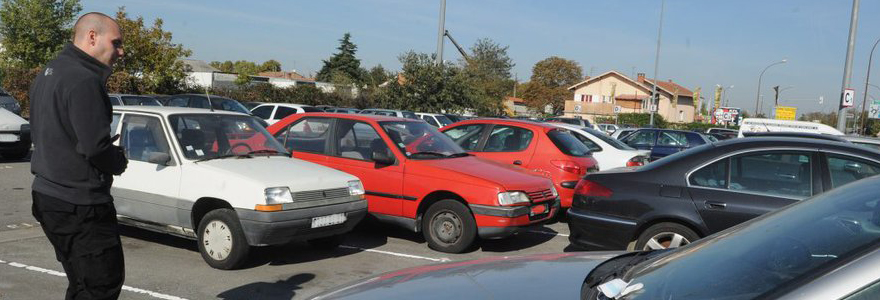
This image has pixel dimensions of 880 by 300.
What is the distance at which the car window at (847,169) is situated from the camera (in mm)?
5324

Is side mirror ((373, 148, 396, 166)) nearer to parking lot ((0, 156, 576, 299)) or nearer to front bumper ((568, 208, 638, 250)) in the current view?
parking lot ((0, 156, 576, 299))

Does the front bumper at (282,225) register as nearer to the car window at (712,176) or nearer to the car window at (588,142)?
the car window at (712,176)

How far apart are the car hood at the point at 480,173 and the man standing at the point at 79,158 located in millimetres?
4303

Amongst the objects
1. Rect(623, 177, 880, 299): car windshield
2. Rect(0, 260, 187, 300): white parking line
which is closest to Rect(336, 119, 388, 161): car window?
Rect(0, 260, 187, 300): white parking line

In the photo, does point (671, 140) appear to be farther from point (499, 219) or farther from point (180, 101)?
point (180, 101)

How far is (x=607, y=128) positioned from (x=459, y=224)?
32.8 m

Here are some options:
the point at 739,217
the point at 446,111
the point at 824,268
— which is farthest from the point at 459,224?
the point at 446,111

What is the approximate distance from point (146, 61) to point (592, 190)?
28980mm

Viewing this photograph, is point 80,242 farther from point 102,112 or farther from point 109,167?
point 102,112

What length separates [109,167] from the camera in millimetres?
3158

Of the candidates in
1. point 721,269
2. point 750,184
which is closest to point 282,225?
point 750,184

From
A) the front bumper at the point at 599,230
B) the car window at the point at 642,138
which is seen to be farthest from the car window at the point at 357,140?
the car window at the point at 642,138

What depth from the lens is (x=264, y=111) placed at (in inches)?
866

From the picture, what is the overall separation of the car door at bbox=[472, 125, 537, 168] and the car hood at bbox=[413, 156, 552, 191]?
1573 mm
